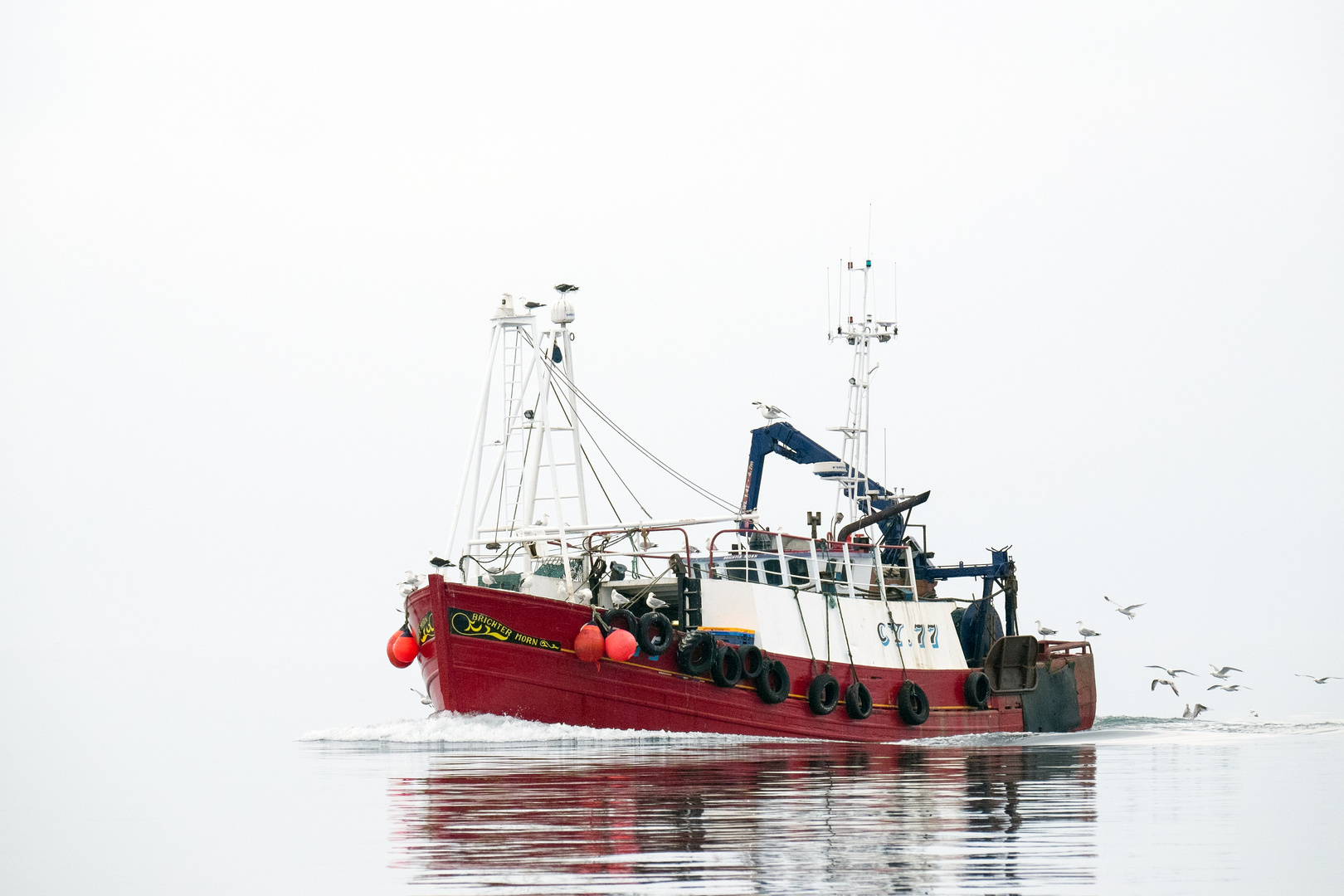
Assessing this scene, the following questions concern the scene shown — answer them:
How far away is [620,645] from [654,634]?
39.6 inches

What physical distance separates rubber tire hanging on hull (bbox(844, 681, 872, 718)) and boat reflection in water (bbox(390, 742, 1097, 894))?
22.3 ft

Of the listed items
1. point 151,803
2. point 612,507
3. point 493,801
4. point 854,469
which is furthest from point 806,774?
point 854,469

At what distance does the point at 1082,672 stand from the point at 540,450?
49.8 ft

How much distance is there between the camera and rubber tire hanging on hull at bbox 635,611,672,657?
24.4 meters

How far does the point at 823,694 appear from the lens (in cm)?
2711

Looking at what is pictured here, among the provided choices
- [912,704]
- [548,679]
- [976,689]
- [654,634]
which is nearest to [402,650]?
[548,679]

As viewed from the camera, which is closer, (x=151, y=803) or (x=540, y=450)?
(x=151, y=803)

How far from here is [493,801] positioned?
48.3 ft

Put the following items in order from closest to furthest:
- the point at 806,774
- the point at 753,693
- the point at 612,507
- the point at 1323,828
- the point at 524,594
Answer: the point at 1323,828 → the point at 806,774 → the point at 524,594 → the point at 753,693 → the point at 612,507

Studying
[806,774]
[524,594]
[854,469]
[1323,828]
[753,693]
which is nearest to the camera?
[1323,828]

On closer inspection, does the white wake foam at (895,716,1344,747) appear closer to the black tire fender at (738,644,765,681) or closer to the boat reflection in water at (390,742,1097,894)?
the black tire fender at (738,644,765,681)

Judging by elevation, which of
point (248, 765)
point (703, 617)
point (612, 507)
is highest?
point (612, 507)

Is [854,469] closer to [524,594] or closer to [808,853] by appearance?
[524,594]

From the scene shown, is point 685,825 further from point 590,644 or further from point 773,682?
point 773,682
